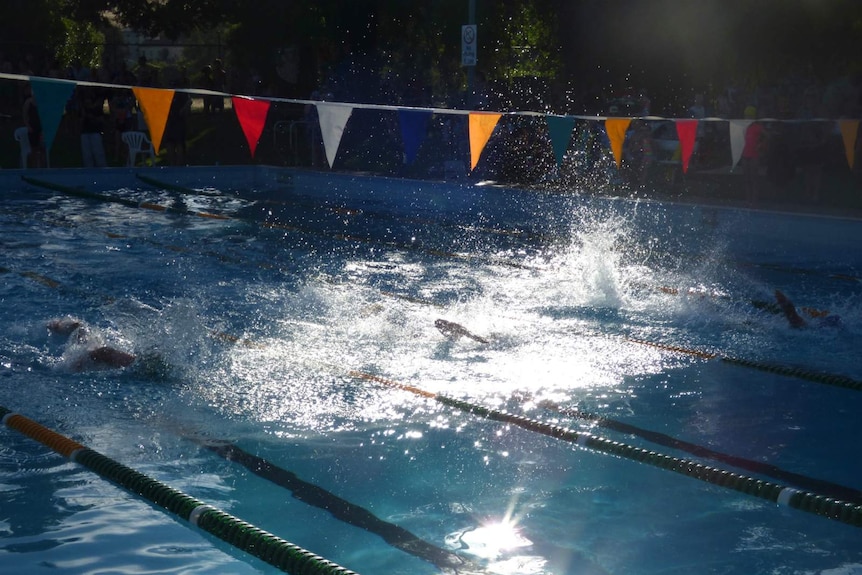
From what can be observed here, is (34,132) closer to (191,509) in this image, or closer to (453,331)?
(453,331)

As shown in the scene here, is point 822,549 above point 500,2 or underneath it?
underneath

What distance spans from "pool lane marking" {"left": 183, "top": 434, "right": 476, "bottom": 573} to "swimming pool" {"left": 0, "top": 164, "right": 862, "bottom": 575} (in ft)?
0.06

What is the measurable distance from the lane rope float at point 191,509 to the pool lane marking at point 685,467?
188 centimetres

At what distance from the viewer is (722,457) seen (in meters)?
5.09

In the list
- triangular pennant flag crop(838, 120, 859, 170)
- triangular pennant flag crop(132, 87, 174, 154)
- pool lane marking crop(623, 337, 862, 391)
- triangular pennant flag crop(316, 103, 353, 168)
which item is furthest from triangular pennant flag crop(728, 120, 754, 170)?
triangular pennant flag crop(132, 87, 174, 154)

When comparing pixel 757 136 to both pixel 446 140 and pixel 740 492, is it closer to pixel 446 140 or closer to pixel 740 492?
pixel 446 140

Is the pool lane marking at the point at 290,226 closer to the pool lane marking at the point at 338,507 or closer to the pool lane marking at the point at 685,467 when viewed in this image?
the pool lane marking at the point at 685,467

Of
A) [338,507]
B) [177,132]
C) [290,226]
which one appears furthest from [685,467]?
[177,132]

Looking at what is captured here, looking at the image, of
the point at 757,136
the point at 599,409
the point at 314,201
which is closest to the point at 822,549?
the point at 599,409

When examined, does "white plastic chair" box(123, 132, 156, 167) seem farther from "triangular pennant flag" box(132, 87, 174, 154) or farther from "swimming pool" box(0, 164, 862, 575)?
"triangular pennant flag" box(132, 87, 174, 154)

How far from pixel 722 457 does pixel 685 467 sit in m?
0.51

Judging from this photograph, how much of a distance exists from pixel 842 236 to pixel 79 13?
1976 cm

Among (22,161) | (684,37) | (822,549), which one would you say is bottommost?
(822,549)

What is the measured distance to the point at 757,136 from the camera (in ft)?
43.7
